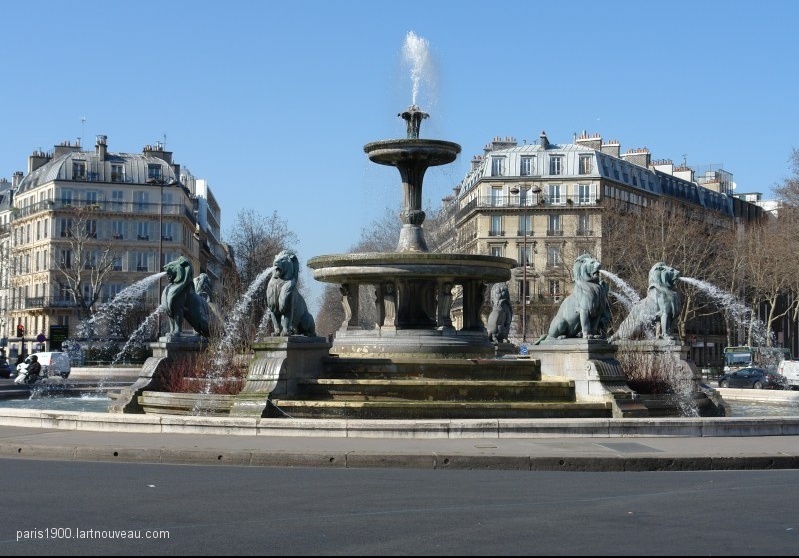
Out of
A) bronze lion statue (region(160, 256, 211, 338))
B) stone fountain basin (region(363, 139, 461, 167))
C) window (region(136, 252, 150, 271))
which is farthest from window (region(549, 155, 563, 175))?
bronze lion statue (region(160, 256, 211, 338))

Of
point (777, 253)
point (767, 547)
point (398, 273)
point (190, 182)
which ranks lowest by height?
point (767, 547)

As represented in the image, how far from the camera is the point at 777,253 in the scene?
216 ft

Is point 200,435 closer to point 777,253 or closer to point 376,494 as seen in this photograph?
point 376,494

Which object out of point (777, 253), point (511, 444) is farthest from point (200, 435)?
point (777, 253)

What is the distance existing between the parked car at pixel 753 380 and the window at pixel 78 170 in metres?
61.9

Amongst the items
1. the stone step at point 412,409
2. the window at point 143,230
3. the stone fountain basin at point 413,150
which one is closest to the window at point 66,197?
the window at point 143,230

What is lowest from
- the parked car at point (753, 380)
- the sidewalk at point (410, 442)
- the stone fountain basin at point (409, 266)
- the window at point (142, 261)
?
the sidewalk at point (410, 442)

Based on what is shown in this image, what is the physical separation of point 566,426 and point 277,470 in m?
5.25

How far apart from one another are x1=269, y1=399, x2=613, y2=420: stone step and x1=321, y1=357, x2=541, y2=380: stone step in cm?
236

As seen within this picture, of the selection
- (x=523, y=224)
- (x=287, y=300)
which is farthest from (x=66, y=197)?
(x=287, y=300)

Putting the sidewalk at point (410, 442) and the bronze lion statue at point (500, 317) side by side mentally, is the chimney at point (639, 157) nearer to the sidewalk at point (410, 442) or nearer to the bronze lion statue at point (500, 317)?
the bronze lion statue at point (500, 317)

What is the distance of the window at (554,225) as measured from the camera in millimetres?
98894

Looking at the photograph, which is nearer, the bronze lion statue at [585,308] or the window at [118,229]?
the bronze lion statue at [585,308]

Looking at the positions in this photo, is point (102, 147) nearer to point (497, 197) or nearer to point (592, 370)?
point (497, 197)
